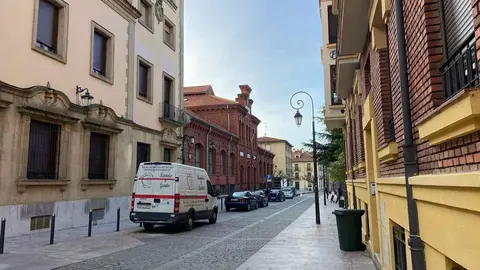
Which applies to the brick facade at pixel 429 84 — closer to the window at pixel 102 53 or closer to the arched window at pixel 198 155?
the window at pixel 102 53

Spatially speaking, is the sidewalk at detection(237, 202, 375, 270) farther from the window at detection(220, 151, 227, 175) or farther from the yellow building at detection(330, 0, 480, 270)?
the window at detection(220, 151, 227, 175)

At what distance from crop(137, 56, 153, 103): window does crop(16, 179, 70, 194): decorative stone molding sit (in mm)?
8541

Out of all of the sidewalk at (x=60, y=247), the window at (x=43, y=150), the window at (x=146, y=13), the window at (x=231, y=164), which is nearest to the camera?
the sidewalk at (x=60, y=247)

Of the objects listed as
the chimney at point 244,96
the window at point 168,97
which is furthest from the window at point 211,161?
the chimney at point 244,96

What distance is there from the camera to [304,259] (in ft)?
31.0

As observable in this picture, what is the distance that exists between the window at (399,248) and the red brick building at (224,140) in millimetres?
24111

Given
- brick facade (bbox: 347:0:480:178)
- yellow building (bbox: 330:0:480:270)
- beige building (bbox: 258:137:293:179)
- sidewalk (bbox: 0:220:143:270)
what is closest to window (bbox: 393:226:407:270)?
yellow building (bbox: 330:0:480:270)

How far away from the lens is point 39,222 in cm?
1415

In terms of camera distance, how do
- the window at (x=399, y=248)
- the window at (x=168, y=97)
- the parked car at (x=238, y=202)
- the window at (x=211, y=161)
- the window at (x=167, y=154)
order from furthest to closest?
the window at (x=211, y=161) → the parked car at (x=238, y=202) → the window at (x=167, y=154) → the window at (x=168, y=97) → the window at (x=399, y=248)

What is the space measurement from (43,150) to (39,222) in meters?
2.71

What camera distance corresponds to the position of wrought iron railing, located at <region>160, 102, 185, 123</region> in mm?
24925

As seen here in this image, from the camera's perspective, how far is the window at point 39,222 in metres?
13.8

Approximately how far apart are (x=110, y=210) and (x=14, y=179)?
6091 mm

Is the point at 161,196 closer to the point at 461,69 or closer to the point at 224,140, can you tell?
the point at 461,69
